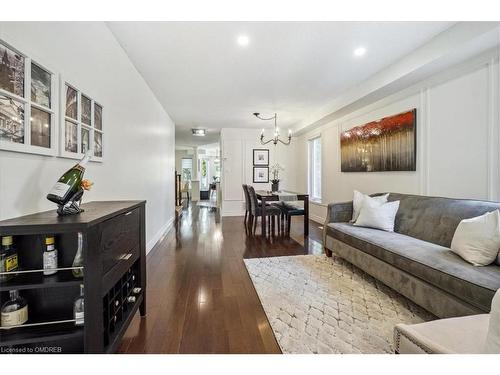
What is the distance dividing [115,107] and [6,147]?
1.43 meters

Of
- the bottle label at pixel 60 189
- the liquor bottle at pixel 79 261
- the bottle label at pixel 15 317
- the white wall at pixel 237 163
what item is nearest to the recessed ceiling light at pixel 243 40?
the bottle label at pixel 60 189

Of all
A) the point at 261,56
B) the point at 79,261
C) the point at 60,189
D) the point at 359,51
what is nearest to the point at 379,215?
the point at 359,51

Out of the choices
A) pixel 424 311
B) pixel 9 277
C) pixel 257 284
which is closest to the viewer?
pixel 9 277

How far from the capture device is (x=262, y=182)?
6.79 meters

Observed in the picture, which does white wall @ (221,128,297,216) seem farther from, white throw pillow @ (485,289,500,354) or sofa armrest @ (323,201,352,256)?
white throw pillow @ (485,289,500,354)

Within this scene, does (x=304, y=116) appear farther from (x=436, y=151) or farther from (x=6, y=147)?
(x=6, y=147)

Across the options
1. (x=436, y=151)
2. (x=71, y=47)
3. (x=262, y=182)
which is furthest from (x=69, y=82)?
(x=262, y=182)

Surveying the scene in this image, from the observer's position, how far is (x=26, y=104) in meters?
1.15

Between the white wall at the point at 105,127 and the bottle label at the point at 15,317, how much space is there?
1.40 feet

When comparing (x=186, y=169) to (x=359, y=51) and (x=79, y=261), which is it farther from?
(x=79, y=261)

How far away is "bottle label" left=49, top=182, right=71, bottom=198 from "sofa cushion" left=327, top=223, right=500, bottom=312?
2364 millimetres

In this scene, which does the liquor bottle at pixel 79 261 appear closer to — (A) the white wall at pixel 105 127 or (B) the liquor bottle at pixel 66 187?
(B) the liquor bottle at pixel 66 187

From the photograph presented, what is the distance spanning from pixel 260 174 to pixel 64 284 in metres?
5.92

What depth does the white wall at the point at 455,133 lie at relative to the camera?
2229 mm
